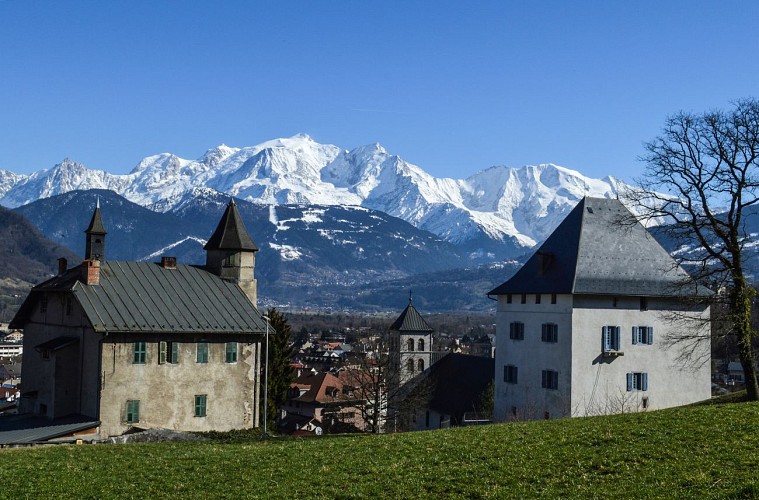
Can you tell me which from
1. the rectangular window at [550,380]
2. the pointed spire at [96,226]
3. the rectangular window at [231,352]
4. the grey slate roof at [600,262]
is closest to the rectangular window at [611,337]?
the grey slate roof at [600,262]

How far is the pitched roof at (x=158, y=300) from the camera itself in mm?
48750

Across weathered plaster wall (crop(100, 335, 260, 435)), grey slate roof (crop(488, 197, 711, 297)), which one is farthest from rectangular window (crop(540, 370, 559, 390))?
weathered plaster wall (crop(100, 335, 260, 435))

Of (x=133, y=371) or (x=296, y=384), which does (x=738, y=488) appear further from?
(x=296, y=384)

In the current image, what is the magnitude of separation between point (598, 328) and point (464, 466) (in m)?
36.1

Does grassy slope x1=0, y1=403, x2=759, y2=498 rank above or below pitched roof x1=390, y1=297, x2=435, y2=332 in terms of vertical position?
below

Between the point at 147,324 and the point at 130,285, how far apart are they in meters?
4.13

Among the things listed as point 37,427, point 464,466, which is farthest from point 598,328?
point 464,466

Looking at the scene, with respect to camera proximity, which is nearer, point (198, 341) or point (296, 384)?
point (198, 341)

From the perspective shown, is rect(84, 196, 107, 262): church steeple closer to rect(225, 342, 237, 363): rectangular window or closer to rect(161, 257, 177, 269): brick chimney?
rect(161, 257, 177, 269): brick chimney

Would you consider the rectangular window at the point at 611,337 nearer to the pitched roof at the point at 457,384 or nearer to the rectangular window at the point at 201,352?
the pitched roof at the point at 457,384

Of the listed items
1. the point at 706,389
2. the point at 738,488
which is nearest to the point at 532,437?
the point at 738,488

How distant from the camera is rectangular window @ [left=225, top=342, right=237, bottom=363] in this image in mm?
52000

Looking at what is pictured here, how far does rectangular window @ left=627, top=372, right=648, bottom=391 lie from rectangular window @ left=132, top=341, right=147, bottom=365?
3258 cm

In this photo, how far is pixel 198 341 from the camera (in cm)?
5078
